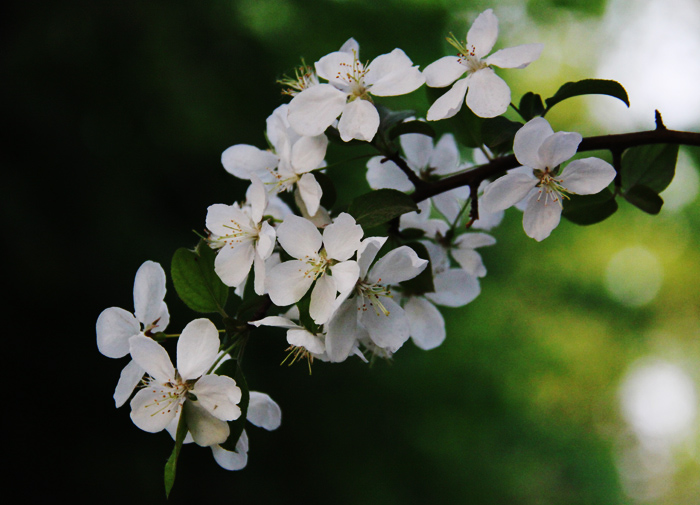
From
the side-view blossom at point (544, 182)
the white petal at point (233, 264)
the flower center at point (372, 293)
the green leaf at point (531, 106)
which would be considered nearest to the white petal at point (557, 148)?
the side-view blossom at point (544, 182)

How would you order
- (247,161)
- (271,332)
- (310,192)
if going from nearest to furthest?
1. (310,192)
2. (247,161)
3. (271,332)

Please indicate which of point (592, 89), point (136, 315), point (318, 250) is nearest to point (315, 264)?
point (318, 250)

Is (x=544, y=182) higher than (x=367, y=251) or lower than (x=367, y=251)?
higher

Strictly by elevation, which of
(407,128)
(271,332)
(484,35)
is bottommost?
(407,128)

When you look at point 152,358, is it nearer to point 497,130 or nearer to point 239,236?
point 239,236

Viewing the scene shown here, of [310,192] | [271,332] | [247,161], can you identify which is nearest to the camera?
[310,192]

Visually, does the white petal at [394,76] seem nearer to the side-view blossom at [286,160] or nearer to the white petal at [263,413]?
the side-view blossom at [286,160]

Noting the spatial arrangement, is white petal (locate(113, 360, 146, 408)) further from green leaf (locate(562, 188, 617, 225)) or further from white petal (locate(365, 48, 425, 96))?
green leaf (locate(562, 188, 617, 225))
